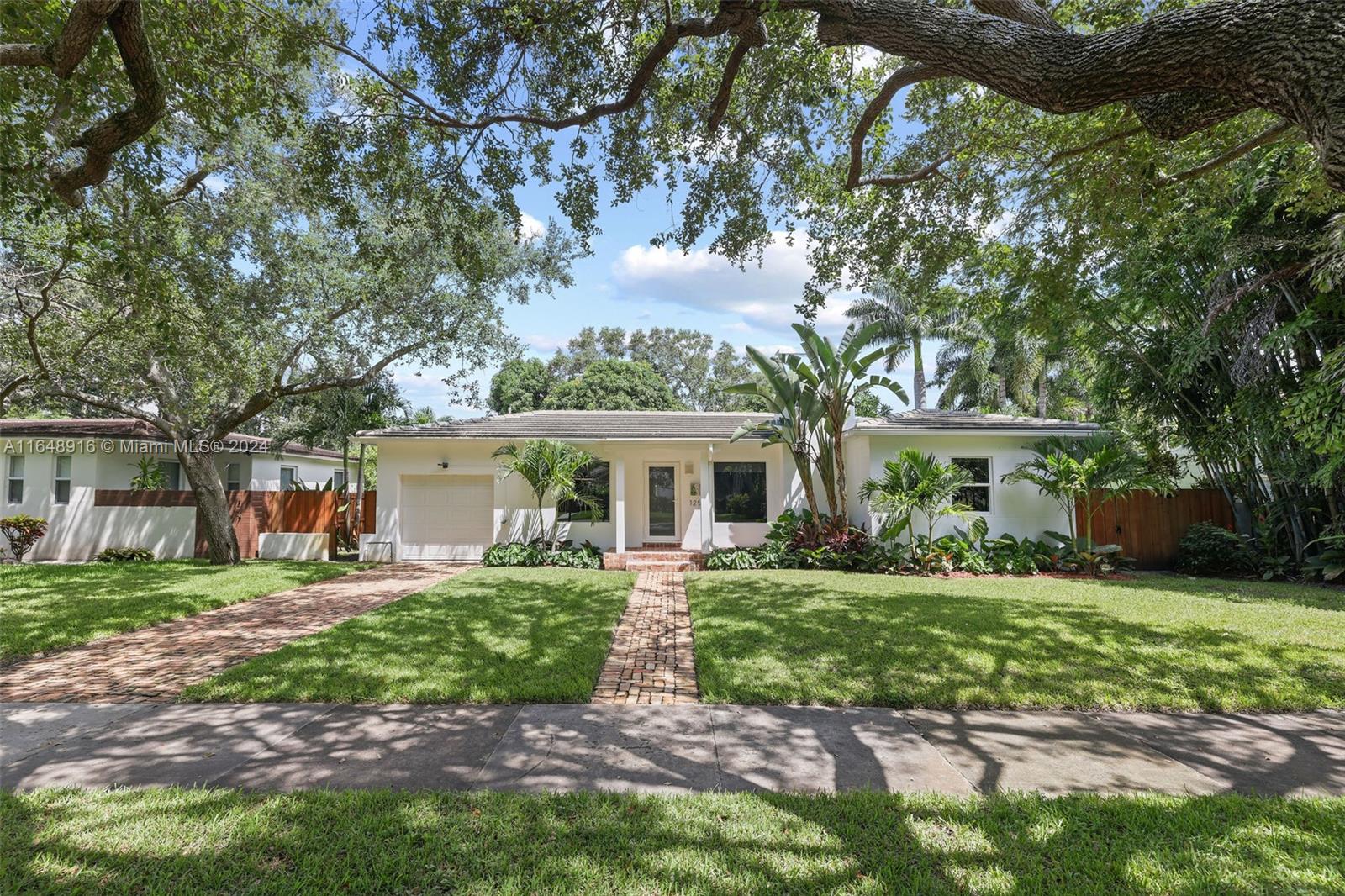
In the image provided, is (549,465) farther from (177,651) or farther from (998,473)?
(998,473)

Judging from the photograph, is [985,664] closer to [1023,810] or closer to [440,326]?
[1023,810]

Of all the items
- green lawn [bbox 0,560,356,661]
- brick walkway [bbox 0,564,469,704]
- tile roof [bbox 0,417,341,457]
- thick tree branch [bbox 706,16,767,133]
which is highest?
thick tree branch [bbox 706,16,767,133]

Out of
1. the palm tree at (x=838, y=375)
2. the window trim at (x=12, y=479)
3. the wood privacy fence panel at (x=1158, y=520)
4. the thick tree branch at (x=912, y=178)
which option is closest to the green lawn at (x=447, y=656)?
the palm tree at (x=838, y=375)

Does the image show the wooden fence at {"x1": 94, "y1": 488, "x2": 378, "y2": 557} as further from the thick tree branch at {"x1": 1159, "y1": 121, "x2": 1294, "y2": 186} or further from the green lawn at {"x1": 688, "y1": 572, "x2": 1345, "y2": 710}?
the thick tree branch at {"x1": 1159, "y1": 121, "x2": 1294, "y2": 186}

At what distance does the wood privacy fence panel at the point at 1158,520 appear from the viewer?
43.4 ft

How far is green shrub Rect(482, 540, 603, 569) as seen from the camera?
1335cm

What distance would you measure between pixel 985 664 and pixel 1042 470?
29.2ft

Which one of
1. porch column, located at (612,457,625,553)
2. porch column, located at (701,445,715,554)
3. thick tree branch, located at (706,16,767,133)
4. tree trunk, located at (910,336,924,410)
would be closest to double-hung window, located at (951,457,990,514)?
porch column, located at (701,445,715,554)

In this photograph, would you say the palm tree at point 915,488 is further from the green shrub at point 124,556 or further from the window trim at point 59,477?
the window trim at point 59,477

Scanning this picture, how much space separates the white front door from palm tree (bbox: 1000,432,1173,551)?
25.7 feet

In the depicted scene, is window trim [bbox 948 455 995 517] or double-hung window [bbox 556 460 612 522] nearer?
window trim [bbox 948 455 995 517]

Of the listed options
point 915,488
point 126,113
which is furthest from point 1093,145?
point 126,113

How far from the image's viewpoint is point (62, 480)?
1577 cm

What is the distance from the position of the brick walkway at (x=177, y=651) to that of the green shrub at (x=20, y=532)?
9910 mm
